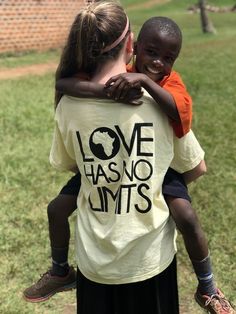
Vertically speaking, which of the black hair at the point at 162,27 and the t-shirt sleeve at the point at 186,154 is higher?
the black hair at the point at 162,27

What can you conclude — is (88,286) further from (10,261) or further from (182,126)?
(10,261)

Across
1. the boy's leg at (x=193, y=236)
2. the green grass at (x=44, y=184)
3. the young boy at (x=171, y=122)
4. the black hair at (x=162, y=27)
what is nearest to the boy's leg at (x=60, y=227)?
the young boy at (x=171, y=122)

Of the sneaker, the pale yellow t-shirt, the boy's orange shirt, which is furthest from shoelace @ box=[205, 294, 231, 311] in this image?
the boy's orange shirt

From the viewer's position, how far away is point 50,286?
2457mm

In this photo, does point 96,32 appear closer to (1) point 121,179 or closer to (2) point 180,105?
(2) point 180,105

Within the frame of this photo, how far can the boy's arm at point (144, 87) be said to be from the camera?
1.68 m

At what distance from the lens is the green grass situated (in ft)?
11.6

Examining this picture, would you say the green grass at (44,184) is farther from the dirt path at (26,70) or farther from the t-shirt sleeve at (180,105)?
the t-shirt sleeve at (180,105)

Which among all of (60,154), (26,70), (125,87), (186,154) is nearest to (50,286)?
(60,154)

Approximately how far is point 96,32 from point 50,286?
1.31 meters

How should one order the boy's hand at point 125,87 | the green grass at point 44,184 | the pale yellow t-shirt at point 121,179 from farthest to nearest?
the green grass at point 44,184
the pale yellow t-shirt at point 121,179
the boy's hand at point 125,87

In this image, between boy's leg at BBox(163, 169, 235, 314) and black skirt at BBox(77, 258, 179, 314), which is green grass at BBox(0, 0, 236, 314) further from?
black skirt at BBox(77, 258, 179, 314)

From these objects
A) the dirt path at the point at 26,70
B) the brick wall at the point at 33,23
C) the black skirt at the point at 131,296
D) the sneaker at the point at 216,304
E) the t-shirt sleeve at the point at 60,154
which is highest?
the t-shirt sleeve at the point at 60,154

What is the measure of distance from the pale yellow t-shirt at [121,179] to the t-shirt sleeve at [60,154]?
11 millimetres
